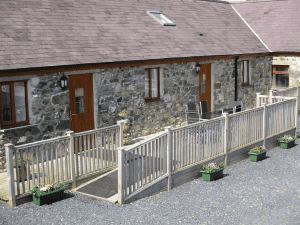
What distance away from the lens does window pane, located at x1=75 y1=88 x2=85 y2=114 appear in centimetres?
1192

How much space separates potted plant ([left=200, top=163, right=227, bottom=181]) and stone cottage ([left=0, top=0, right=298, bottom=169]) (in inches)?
164

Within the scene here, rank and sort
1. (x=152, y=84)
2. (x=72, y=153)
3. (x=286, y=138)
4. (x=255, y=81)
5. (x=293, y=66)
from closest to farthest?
(x=72, y=153), (x=286, y=138), (x=152, y=84), (x=255, y=81), (x=293, y=66)

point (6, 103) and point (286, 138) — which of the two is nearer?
point (6, 103)

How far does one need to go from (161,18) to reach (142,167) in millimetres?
9671

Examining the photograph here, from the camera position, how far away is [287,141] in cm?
1237

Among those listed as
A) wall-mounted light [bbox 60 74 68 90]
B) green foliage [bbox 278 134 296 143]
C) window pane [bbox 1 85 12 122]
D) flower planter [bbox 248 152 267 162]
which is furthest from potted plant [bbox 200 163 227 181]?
window pane [bbox 1 85 12 122]

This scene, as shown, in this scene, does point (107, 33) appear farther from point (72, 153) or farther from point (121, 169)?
point (121, 169)

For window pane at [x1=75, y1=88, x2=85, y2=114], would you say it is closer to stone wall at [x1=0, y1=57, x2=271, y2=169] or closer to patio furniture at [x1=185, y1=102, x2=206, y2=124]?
stone wall at [x1=0, y1=57, x2=271, y2=169]

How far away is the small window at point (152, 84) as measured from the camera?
14.0 m

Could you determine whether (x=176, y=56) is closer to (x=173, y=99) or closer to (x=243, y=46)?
(x=173, y=99)

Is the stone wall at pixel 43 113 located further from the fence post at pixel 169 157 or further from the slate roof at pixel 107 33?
the fence post at pixel 169 157

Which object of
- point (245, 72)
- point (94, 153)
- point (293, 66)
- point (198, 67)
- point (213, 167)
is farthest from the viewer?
point (293, 66)

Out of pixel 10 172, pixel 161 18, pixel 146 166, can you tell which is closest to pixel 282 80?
pixel 161 18

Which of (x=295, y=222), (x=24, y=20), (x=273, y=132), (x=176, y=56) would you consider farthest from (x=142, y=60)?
(x=295, y=222)
